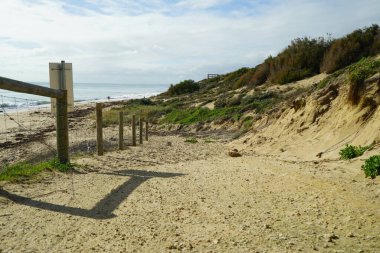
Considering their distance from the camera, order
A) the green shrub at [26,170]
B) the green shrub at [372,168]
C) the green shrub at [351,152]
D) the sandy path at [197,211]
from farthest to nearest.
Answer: the green shrub at [351,152] < the green shrub at [26,170] < the green shrub at [372,168] < the sandy path at [197,211]

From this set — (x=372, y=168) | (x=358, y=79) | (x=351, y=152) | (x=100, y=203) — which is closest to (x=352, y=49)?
(x=358, y=79)

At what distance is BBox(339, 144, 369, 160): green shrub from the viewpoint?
9078 millimetres

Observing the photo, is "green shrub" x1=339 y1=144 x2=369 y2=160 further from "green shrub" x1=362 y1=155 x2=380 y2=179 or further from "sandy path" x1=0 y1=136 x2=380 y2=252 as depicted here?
"green shrub" x1=362 y1=155 x2=380 y2=179

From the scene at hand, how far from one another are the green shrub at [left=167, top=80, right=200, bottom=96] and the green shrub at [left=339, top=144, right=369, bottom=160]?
123 feet

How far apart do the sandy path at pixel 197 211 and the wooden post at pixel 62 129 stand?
81 cm

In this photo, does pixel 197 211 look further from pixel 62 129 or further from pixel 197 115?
pixel 197 115

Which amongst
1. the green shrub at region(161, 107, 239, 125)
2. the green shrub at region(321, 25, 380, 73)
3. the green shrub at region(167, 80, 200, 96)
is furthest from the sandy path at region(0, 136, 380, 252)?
the green shrub at region(167, 80, 200, 96)

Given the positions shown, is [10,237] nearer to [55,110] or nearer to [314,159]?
[55,110]

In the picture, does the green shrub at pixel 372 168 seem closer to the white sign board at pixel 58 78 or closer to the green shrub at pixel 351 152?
the green shrub at pixel 351 152

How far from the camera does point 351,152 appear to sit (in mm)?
9180

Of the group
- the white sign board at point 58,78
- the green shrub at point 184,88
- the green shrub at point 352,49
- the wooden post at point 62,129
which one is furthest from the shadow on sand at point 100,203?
the green shrub at point 184,88

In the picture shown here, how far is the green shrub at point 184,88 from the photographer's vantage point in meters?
47.0

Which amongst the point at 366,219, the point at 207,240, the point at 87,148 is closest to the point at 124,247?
the point at 207,240

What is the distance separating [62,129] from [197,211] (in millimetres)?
4689
